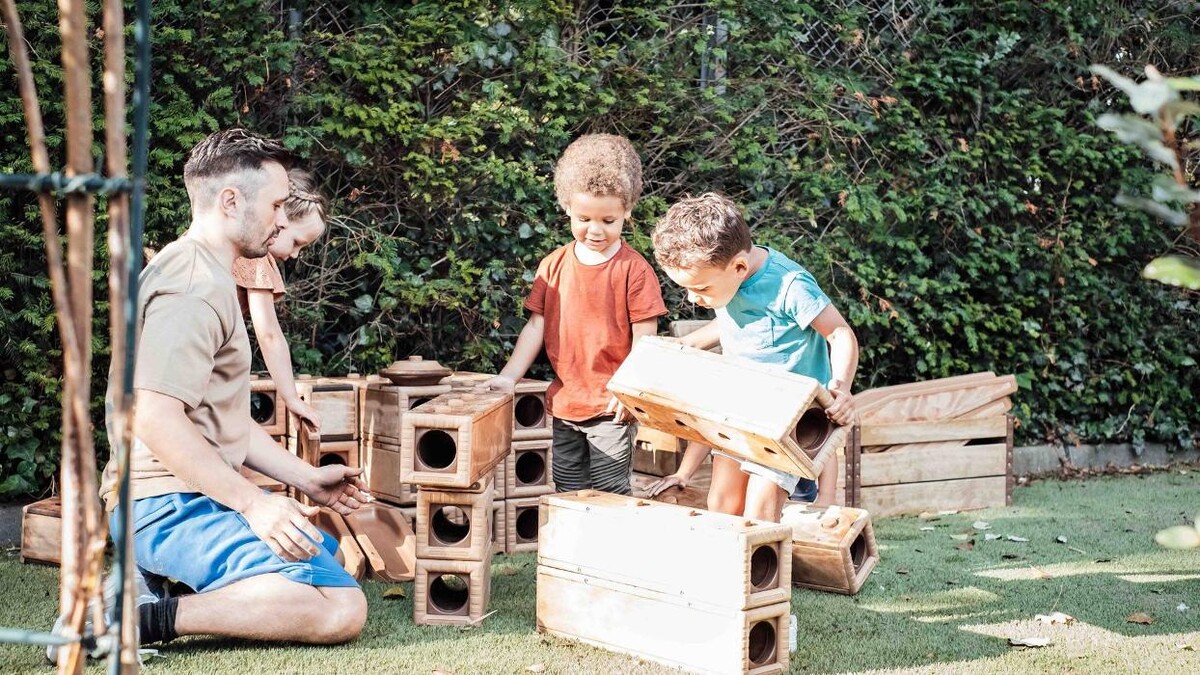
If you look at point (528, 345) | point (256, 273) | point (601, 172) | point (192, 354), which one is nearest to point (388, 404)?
point (528, 345)

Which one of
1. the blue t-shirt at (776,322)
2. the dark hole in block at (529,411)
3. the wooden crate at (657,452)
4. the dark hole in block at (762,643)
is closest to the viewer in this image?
the dark hole in block at (762,643)

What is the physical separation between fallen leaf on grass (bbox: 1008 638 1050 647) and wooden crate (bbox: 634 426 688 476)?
6.38ft

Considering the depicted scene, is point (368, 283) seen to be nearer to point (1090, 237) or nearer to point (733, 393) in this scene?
point (733, 393)

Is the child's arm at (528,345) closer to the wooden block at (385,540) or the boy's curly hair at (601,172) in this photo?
the boy's curly hair at (601,172)

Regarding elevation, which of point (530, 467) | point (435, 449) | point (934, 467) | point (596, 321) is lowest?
point (934, 467)

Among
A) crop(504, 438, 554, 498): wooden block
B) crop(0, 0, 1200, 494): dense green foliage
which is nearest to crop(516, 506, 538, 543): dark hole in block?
crop(504, 438, 554, 498): wooden block

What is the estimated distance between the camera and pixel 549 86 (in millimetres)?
5746

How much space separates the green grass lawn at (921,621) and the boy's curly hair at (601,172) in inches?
58.5

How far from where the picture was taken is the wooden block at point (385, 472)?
4.62 m

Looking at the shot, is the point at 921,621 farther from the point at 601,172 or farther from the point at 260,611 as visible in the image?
the point at 260,611

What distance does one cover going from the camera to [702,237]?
3.66 m

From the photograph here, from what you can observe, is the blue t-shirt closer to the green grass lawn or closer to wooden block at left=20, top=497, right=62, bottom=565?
the green grass lawn

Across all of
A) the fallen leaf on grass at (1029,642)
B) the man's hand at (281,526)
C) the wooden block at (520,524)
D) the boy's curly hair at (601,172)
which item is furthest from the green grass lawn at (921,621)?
the boy's curly hair at (601,172)

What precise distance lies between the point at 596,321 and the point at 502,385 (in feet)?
1.43
